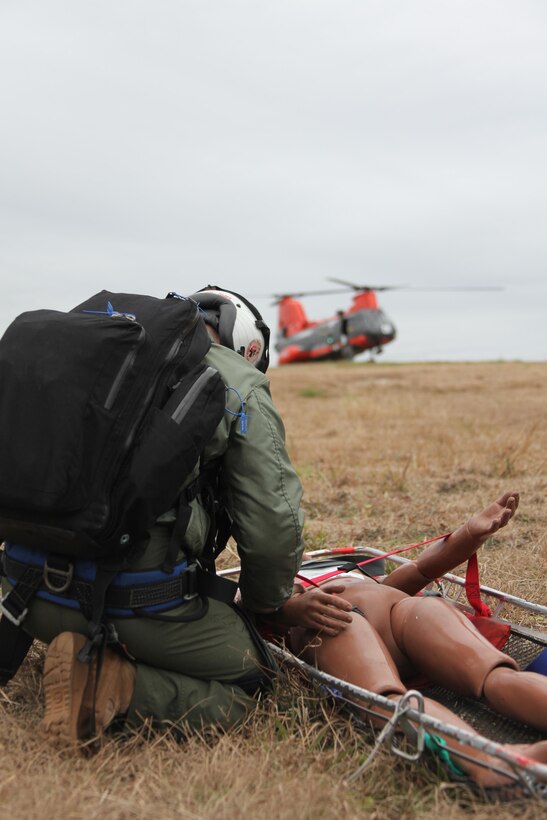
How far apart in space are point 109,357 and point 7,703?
1.71 meters

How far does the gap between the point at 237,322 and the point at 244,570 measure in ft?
3.78

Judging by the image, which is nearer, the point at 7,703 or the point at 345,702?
the point at 345,702

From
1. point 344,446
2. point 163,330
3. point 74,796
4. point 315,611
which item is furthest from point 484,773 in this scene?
point 344,446

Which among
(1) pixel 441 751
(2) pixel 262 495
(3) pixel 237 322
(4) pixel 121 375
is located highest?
(3) pixel 237 322

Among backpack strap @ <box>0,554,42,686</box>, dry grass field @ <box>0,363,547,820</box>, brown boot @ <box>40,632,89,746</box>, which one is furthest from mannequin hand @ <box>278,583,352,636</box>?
backpack strap @ <box>0,554,42,686</box>

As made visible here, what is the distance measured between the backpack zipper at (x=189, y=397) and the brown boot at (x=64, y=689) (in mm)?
900

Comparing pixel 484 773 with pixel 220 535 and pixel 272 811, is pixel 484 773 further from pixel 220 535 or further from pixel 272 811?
pixel 220 535

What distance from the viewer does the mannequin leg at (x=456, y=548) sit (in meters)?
3.53

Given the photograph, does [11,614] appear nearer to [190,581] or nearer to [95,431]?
[190,581]

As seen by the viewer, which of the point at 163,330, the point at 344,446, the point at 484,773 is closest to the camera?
the point at 484,773

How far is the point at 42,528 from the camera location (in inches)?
112

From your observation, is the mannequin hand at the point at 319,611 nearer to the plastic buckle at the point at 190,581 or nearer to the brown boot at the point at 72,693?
the plastic buckle at the point at 190,581

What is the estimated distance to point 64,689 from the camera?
2.90 metres

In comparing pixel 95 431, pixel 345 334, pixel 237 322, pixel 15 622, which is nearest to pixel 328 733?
pixel 15 622
